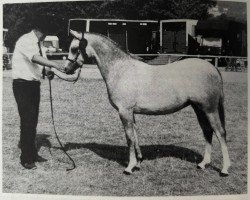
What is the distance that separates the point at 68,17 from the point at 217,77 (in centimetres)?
68

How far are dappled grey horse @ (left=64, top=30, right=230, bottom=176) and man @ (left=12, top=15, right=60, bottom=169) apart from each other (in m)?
0.14

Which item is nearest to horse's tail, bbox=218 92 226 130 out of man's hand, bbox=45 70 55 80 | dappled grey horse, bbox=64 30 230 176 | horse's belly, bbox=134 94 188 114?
dappled grey horse, bbox=64 30 230 176

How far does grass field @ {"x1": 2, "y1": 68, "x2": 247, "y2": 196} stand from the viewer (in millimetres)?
1840

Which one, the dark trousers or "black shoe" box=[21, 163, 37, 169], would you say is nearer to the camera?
"black shoe" box=[21, 163, 37, 169]

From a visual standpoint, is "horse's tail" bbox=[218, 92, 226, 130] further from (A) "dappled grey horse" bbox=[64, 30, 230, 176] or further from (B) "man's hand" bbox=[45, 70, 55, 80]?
(B) "man's hand" bbox=[45, 70, 55, 80]

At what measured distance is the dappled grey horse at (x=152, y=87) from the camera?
1959 mm

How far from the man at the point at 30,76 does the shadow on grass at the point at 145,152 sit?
17cm

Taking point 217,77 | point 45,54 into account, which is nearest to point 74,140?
point 45,54

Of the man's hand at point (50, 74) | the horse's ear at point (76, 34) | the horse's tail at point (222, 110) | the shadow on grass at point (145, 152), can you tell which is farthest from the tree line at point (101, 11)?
the shadow on grass at point (145, 152)

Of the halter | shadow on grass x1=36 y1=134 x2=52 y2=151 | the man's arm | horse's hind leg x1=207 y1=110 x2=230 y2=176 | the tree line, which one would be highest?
the tree line

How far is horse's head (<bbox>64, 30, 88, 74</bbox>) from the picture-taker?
1.95 meters

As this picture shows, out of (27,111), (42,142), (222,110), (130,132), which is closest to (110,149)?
(130,132)

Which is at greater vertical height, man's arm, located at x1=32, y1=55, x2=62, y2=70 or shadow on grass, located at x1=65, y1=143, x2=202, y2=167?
man's arm, located at x1=32, y1=55, x2=62, y2=70

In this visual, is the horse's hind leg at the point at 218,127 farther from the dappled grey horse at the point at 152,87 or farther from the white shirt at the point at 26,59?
the white shirt at the point at 26,59
